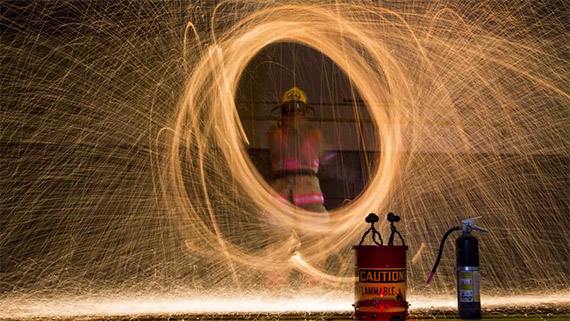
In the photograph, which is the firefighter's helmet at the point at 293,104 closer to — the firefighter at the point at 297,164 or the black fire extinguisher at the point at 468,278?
the firefighter at the point at 297,164

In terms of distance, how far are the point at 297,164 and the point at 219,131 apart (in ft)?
9.68

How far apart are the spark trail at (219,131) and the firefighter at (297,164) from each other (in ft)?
4.63

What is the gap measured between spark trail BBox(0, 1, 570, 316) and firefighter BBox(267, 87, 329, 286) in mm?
1410

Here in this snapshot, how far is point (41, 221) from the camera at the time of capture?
8.12 m

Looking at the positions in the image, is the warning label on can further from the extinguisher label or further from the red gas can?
the extinguisher label

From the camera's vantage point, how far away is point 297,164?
18.9 feet

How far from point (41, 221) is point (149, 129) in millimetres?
2061

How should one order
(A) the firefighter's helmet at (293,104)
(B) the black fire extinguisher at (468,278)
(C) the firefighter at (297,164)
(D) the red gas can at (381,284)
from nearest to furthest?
(D) the red gas can at (381,284) < (B) the black fire extinguisher at (468,278) < (C) the firefighter at (297,164) < (A) the firefighter's helmet at (293,104)

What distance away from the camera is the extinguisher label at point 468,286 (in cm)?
299

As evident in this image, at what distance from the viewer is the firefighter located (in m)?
5.67

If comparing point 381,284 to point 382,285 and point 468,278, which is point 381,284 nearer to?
point 382,285

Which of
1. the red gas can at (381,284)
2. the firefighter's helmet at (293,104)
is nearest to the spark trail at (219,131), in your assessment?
the firefighter's helmet at (293,104)

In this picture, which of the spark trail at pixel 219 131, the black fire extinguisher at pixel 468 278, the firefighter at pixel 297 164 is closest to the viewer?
the black fire extinguisher at pixel 468 278

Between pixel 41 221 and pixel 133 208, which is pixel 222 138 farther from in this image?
pixel 41 221
